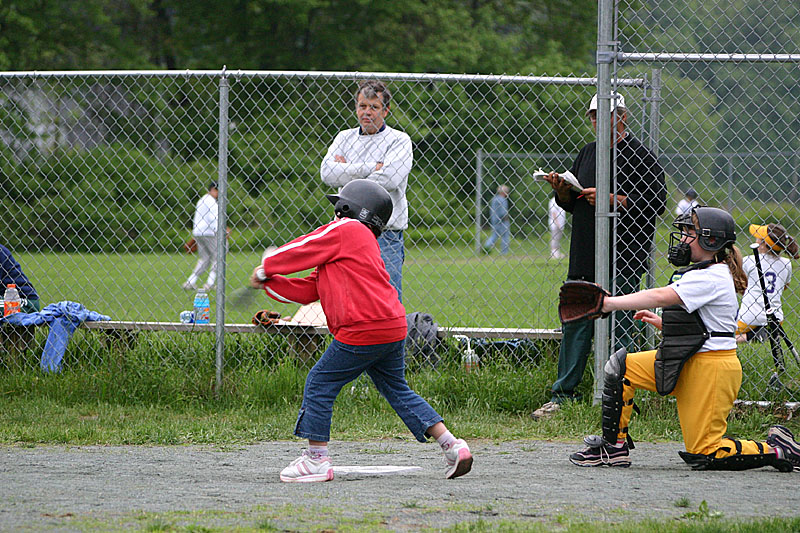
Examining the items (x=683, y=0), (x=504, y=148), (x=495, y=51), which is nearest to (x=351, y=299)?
(x=683, y=0)

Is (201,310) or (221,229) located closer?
(221,229)

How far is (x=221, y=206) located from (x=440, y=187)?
13.0 metres

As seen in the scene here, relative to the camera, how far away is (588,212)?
21.2 ft

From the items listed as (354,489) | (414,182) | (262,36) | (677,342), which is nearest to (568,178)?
(677,342)

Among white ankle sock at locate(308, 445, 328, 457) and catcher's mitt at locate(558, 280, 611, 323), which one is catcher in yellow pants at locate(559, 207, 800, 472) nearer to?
catcher's mitt at locate(558, 280, 611, 323)

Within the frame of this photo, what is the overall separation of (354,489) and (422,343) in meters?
2.58

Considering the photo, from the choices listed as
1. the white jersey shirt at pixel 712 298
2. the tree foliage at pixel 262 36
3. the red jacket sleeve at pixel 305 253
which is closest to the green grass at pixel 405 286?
the white jersey shirt at pixel 712 298

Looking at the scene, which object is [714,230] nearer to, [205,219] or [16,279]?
[16,279]

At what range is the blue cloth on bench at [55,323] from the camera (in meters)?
7.14

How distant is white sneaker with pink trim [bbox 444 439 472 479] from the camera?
4.79 meters

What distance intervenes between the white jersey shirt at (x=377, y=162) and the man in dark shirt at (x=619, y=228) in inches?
44.2

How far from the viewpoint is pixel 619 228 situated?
6.38m

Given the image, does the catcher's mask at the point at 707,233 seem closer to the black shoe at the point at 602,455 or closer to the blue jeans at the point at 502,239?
the black shoe at the point at 602,455

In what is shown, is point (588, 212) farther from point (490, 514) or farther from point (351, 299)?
point (490, 514)
